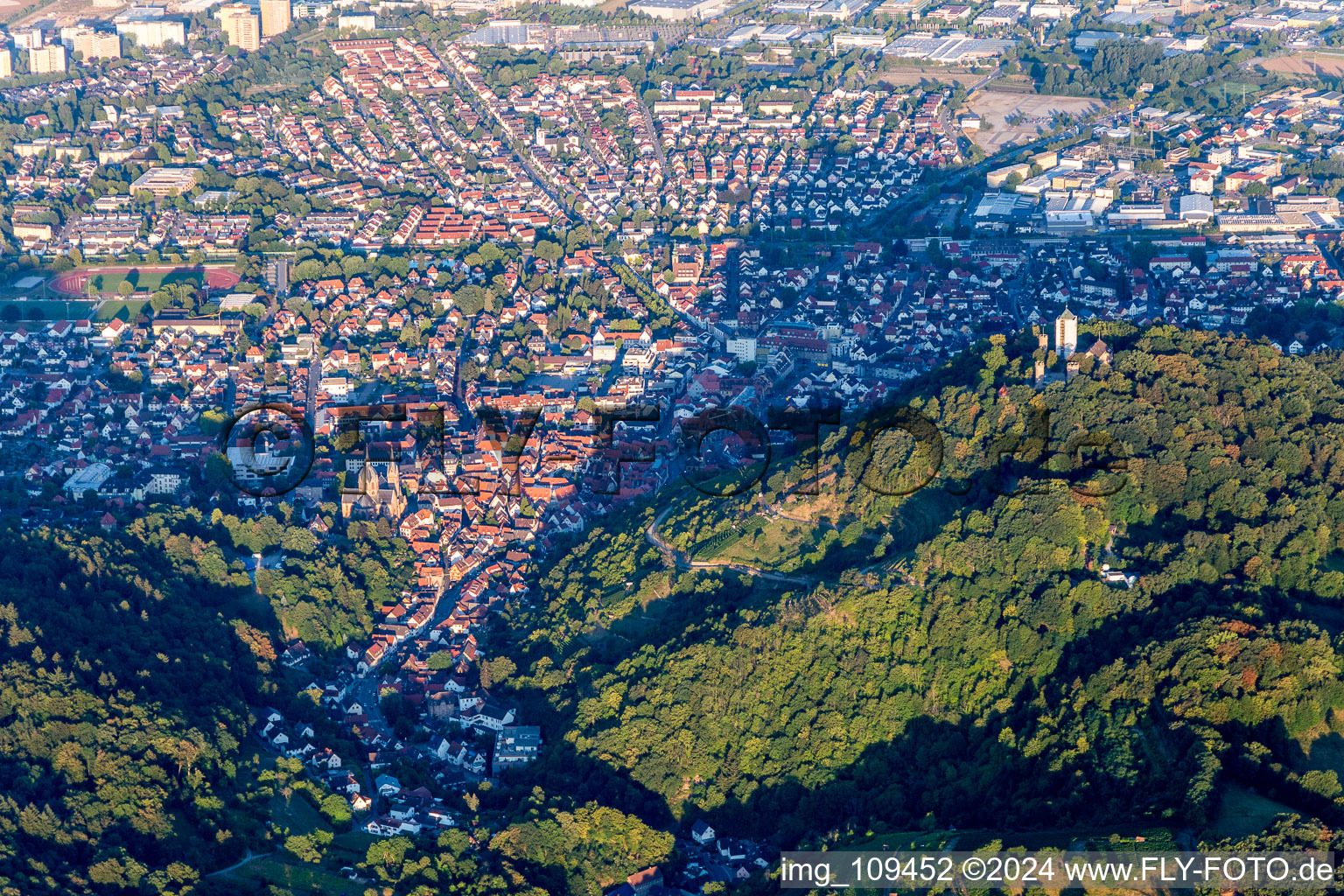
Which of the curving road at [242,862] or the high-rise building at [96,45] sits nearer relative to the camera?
the curving road at [242,862]

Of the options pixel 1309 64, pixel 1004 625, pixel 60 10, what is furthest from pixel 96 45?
pixel 1004 625

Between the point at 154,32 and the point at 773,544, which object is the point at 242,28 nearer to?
the point at 154,32

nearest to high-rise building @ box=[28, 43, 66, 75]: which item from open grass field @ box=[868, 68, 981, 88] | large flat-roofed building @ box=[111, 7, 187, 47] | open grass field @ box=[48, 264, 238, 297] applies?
large flat-roofed building @ box=[111, 7, 187, 47]

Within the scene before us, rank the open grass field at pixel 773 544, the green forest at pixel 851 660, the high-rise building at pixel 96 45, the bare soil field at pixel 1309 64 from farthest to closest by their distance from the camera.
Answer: the high-rise building at pixel 96 45 < the bare soil field at pixel 1309 64 < the open grass field at pixel 773 544 < the green forest at pixel 851 660

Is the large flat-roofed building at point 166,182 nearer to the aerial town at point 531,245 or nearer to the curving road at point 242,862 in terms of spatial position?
the aerial town at point 531,245

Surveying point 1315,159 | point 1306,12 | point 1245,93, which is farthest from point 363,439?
point 1306,12

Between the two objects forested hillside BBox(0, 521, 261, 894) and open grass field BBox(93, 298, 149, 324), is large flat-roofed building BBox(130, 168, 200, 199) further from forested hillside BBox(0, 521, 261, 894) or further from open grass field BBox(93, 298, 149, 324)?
forested hillside BBox(0, 521, 261, 894)

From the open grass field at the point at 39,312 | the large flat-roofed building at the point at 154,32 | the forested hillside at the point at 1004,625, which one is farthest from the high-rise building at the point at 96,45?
the forested hillside at the point at 1004,625
